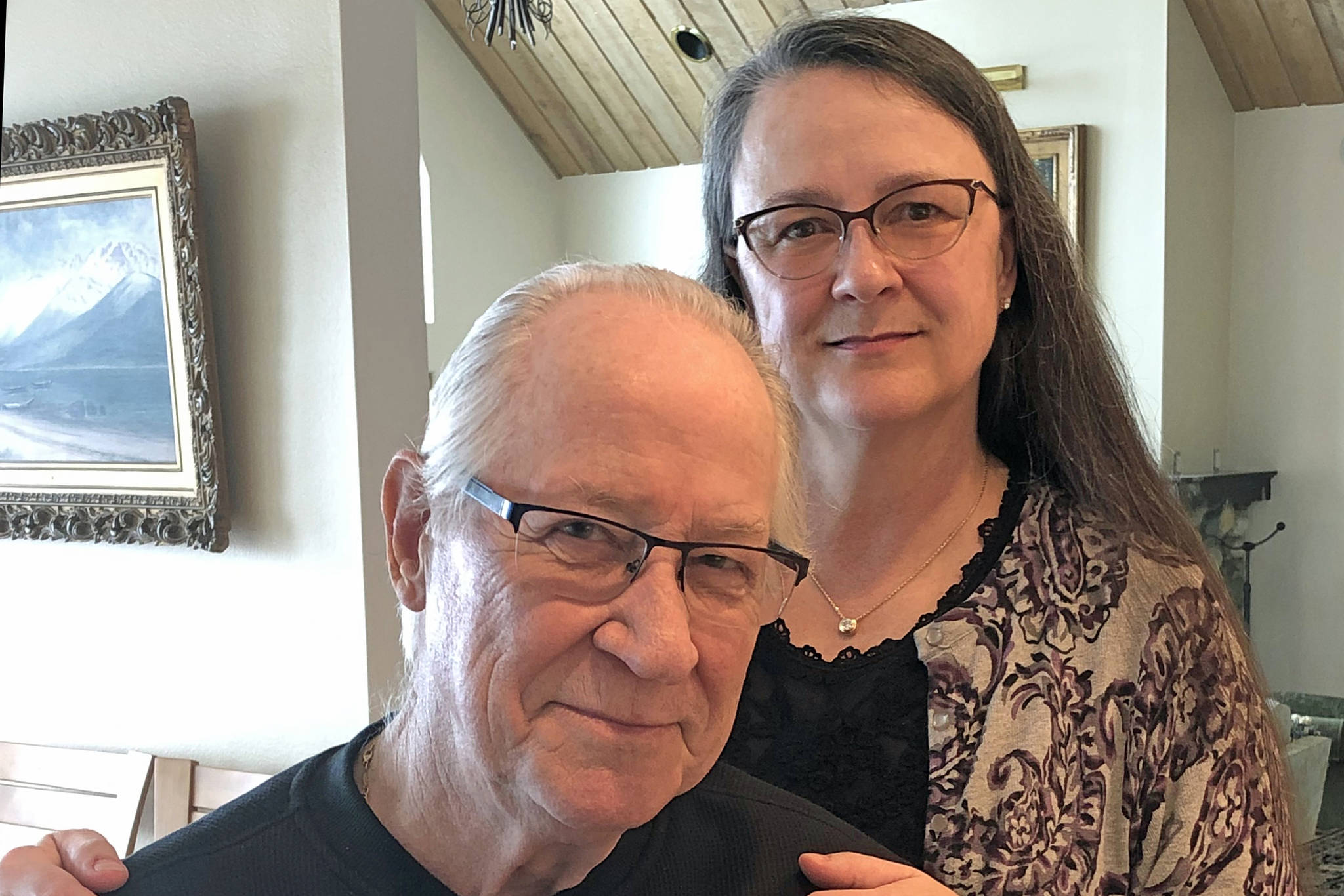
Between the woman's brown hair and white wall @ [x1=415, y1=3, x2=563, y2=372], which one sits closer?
the woman's brown hair

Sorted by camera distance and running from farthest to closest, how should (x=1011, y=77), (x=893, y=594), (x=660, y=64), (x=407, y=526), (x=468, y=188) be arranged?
1. (x=468, y=188)
2. (x=660, y=64)
3. (x=1011, y=77)
4. (x=893, y=594)
5. (x=407, y=526)

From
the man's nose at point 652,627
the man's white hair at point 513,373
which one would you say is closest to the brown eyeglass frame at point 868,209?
the man's white hair at point 513,373

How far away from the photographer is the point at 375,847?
96 centimetres

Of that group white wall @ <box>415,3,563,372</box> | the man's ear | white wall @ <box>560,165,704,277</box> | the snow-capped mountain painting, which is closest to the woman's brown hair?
the man's ear

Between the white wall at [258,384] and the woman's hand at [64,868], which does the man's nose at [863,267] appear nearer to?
the woman's hand at [64,868]

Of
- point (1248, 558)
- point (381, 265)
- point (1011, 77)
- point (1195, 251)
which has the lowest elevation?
point (1248, 558)

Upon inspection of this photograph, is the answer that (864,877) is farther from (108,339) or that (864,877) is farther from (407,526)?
(108,339)

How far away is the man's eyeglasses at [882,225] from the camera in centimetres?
120

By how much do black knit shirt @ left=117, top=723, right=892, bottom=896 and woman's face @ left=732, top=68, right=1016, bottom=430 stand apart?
0.39 m

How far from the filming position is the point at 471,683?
85 cm

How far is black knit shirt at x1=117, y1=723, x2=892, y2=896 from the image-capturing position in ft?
3.14

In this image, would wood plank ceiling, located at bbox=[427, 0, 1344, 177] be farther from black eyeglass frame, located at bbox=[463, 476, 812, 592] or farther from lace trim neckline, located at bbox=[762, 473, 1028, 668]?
black eyeglass frame, located at bbox=[463, 476, 812, 592]

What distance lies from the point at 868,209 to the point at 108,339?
203cm

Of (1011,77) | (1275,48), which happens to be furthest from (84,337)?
(1275,48)
